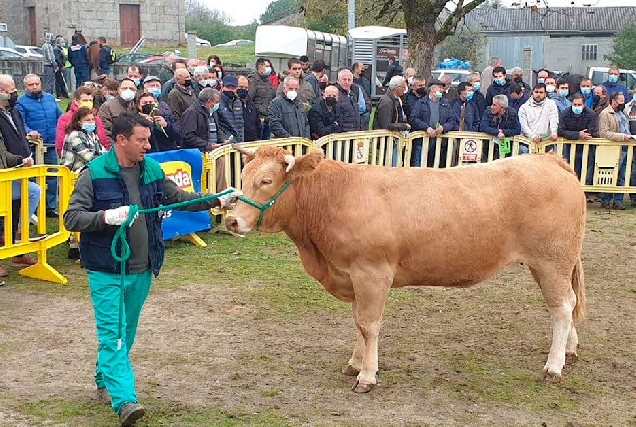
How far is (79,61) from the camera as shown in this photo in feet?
85.9

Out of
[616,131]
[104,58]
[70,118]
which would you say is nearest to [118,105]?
[70,118]

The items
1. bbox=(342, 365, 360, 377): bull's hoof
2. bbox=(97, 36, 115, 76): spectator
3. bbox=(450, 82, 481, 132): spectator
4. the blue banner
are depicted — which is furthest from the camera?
bbox=(97, 36, 115, 76): spectator

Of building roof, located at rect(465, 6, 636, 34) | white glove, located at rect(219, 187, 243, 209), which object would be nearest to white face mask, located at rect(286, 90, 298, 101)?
white glove, located at rect(219, 187, 243, 209)

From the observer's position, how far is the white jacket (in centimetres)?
1442

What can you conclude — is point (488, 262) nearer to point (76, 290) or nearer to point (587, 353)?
point (587, 353)

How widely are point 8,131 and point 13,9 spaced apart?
149 feet

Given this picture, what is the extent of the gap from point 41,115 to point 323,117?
444cm

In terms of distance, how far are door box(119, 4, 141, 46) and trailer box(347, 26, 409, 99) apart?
2358 centimetres

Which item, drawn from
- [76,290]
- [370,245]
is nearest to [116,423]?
[370,245]

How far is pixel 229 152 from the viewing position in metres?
12.0

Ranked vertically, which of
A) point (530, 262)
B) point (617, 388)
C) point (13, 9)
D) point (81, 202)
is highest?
point (13, 9)

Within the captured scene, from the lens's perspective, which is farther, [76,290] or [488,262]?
[76,290]

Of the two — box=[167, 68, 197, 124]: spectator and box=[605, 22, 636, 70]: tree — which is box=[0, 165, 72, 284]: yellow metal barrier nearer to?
box=[167, 68, 197, 124]: spectator

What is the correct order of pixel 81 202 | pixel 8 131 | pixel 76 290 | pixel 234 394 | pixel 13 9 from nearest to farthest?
pixel 81 202
pixel 234 394
pixel 76 290
pixel 8 131
pixel 13 9
